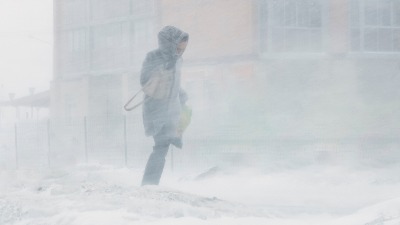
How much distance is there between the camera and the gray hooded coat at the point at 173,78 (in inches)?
240

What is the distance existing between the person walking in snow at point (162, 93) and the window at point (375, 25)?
1297 centimetres

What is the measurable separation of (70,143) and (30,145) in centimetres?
180

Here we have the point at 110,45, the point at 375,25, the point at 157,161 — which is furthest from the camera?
the point at 110,45

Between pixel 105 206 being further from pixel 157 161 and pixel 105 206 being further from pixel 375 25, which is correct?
pixel 375 25

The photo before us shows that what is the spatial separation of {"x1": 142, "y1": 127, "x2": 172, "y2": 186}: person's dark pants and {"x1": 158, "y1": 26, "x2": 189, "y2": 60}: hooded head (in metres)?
0.68

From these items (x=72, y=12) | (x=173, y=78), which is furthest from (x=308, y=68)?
(x=173, y=78)

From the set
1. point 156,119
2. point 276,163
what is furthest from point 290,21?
point 156,119

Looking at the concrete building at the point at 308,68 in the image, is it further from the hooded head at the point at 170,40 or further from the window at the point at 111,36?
the hooded head at the point at 170,40

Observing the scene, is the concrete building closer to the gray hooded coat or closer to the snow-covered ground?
the snow-covered ground

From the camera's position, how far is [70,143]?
17219mm

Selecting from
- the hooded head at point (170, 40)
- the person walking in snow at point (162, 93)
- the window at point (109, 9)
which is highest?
the window at point (109, 9)

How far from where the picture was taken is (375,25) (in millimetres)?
18453

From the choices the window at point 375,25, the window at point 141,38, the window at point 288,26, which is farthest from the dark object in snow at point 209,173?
the window at point 141,38

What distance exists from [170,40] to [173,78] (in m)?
0.34
